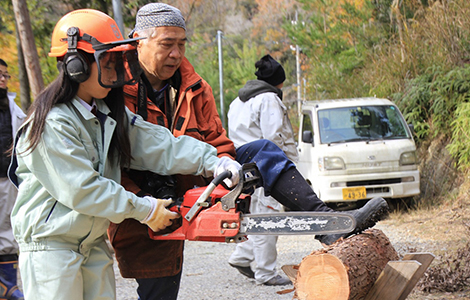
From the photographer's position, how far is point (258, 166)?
295 centimetres

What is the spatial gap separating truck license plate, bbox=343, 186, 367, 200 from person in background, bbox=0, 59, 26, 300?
5.23 meters

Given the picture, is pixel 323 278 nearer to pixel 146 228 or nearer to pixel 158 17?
A: pixel 146 228

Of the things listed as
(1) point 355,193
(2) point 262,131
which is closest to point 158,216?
(2) point 262,131

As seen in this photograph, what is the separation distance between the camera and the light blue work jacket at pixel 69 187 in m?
2.44

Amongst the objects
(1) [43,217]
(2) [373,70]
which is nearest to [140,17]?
(1) [43,217]

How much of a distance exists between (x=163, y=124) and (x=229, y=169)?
2.17 feet

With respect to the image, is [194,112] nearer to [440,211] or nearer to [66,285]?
[66,285]

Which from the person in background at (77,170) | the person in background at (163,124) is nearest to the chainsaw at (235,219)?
the person in background at (77,170)

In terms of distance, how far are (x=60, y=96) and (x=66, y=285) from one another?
2.95 feet

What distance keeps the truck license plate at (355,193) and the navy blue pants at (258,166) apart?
5.47m

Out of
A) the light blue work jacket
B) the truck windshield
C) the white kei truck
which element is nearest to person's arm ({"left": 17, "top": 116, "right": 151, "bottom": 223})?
the light blue work jacket

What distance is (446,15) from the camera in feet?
35.5

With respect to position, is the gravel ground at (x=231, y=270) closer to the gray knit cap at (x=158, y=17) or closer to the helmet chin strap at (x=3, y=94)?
the helmet chin strap at (x=3, y=94)

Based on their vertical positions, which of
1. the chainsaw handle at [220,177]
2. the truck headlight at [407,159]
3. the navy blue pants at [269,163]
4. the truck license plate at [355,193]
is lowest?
the truck license plate at [355,193]
